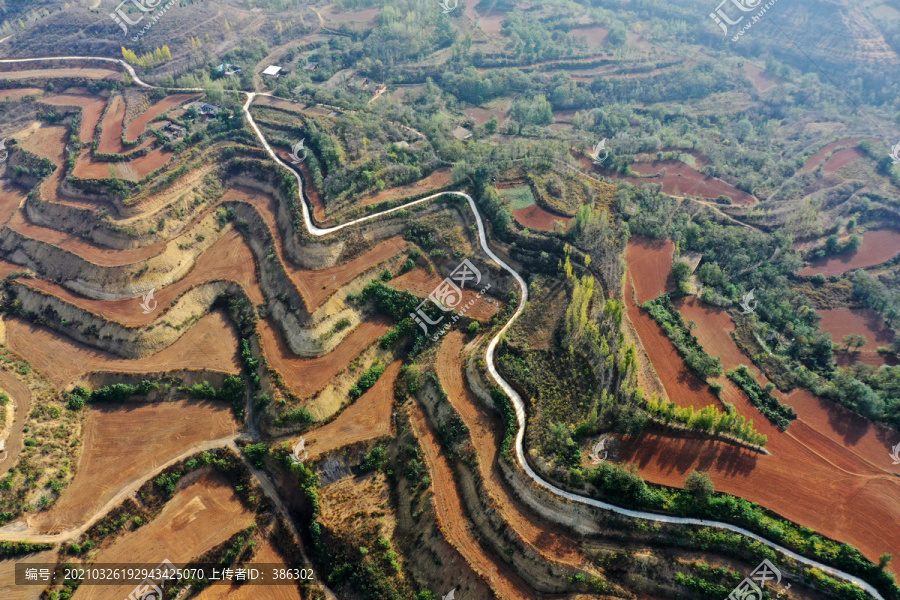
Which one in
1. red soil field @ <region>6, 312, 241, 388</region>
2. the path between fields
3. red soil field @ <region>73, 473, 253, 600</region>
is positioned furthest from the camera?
red soil field @ <region>6, 312, 241, 388</region>

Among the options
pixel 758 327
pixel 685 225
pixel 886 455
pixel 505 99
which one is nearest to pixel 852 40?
pixel 505 99

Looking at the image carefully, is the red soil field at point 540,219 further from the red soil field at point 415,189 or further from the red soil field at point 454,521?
the red soil field at point 454,521

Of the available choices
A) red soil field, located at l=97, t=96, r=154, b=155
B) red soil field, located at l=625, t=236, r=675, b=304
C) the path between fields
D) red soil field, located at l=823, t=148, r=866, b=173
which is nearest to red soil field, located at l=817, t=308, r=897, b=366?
red soil field, located at l=625, t=236, r=675, b=304

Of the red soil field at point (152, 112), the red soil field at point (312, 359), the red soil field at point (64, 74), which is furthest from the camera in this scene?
the red soil field at point (64, 74)

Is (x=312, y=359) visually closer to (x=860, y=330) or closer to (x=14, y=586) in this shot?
(x=14, y=586)

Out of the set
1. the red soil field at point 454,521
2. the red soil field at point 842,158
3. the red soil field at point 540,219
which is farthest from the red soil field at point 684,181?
the red soil field at point 454,521

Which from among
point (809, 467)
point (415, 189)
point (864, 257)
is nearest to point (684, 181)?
point (864, 257)

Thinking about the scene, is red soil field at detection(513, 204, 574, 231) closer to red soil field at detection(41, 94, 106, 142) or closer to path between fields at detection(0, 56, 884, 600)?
path between fields at detection(0, 56, 884, 600)
